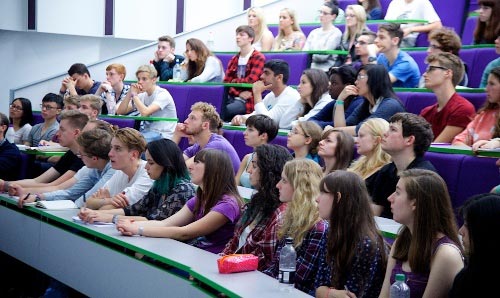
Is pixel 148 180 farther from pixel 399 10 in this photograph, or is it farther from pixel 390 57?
pixel 399 10

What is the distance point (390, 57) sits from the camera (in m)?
5.73

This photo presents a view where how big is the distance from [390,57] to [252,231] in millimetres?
2746

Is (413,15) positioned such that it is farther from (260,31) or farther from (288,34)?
(260,31)

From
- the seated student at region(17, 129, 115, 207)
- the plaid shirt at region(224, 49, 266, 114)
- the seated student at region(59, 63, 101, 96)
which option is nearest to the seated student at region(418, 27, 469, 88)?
the plaid shirt at region(224, 49, 266, 114)

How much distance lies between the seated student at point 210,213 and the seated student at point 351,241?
32.1 inches

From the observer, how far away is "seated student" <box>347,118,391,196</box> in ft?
13.4

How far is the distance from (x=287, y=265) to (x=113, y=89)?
4.70 metres

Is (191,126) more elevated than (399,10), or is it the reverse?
(399,10)

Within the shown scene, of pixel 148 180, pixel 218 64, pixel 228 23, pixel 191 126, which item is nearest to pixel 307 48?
pixel 218 64

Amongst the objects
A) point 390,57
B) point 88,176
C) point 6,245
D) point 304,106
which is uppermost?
point 390,57

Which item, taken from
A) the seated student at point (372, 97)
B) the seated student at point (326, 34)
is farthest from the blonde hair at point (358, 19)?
the seated student at point (372, 97)

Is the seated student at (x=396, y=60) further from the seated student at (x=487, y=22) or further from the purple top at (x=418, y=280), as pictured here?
the purple top at (x=418, y=280)

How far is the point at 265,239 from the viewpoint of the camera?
3.29 metres

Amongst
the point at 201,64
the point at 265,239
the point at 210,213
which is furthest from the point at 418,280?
the point at 201,64
